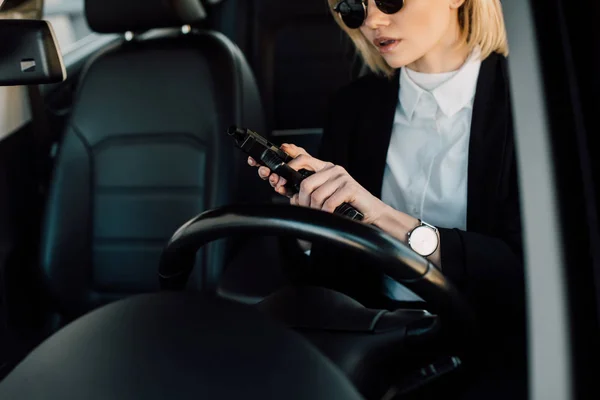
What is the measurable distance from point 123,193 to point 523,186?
4.09ft

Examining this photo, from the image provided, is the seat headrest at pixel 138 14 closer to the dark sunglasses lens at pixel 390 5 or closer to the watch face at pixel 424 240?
the dark sunglasses lens at pixel 390 5

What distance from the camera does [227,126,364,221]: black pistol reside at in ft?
2.91

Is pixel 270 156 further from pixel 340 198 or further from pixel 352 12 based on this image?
pixel 352 12

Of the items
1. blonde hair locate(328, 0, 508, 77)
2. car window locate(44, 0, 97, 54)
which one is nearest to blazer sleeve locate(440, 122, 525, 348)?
blonde hair locate(328, 0, 508, 77)

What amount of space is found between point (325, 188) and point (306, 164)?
0.18ft

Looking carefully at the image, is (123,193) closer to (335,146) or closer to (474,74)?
(335,146)

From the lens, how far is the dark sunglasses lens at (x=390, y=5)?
3.74 feet

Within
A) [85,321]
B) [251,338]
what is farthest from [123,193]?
[251,338]

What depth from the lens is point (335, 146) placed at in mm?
1339

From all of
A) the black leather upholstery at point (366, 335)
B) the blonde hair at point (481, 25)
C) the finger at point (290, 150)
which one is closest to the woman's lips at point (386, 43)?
the blonde hair at point (481, 25)

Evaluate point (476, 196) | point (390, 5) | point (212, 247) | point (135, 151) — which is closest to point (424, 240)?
point (476, 196)

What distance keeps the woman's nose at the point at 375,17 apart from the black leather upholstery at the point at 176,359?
66cm

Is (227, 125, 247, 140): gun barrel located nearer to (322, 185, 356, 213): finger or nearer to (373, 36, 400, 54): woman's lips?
(322, 185, 356, 213): finger

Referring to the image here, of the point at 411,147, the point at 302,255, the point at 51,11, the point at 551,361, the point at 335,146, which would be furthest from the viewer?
the point at 51,11
